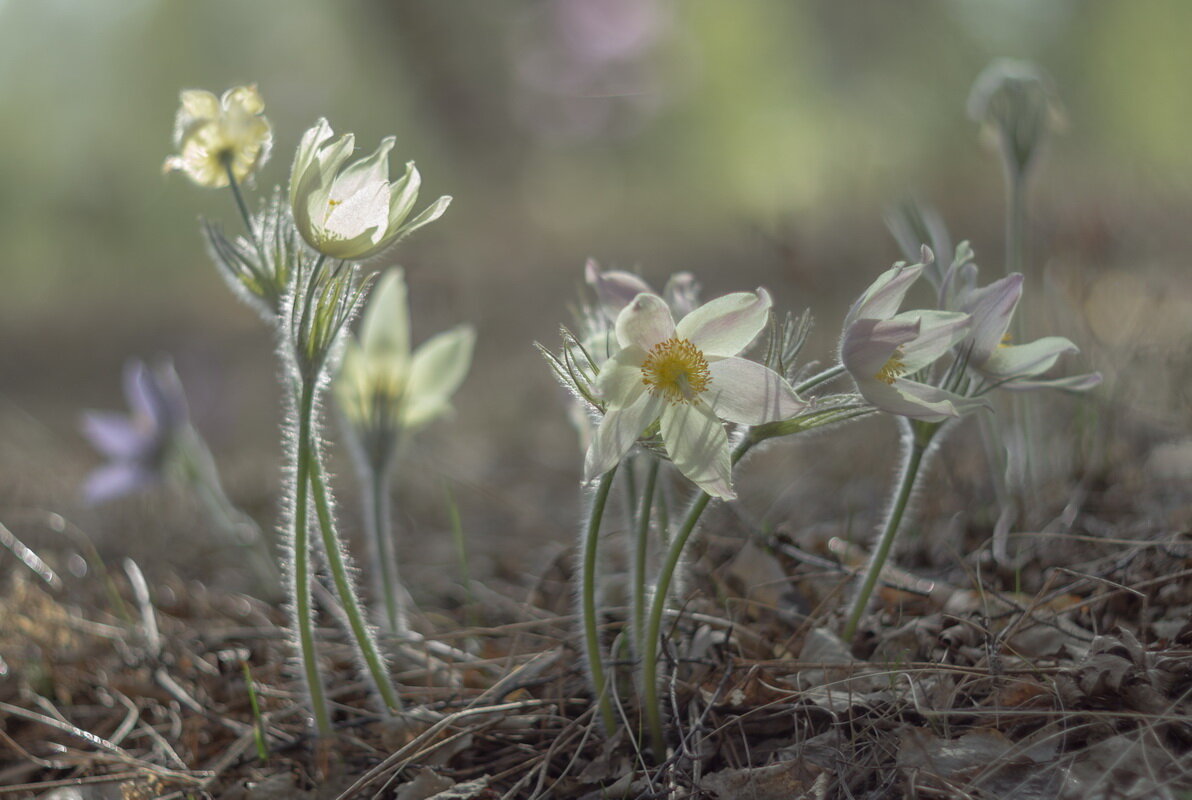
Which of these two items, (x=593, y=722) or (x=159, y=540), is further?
(x=159, y=540)

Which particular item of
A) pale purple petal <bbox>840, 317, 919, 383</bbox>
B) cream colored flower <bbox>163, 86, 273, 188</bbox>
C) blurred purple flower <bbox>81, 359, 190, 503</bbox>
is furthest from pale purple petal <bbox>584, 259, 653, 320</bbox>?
blurred purple flower <bbox>81, 359, 190, 503</bbox>

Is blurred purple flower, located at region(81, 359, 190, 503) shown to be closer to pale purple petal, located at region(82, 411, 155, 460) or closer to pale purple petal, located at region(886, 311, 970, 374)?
pale purple petal, located at region(82, 411, 155, 460)

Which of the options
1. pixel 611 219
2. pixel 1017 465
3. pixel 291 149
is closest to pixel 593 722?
pixel 1017 465

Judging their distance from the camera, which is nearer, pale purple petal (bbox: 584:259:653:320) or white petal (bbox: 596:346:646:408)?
white petal (bbox: 596:346:646:408)

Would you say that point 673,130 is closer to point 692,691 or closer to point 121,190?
point 121,190

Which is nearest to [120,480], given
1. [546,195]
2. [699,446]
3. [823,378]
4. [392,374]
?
[392,374]

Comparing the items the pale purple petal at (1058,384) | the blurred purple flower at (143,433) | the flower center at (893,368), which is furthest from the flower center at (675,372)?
the blurred purple flower at (143,433)

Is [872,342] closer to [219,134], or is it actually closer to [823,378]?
[823,378]
